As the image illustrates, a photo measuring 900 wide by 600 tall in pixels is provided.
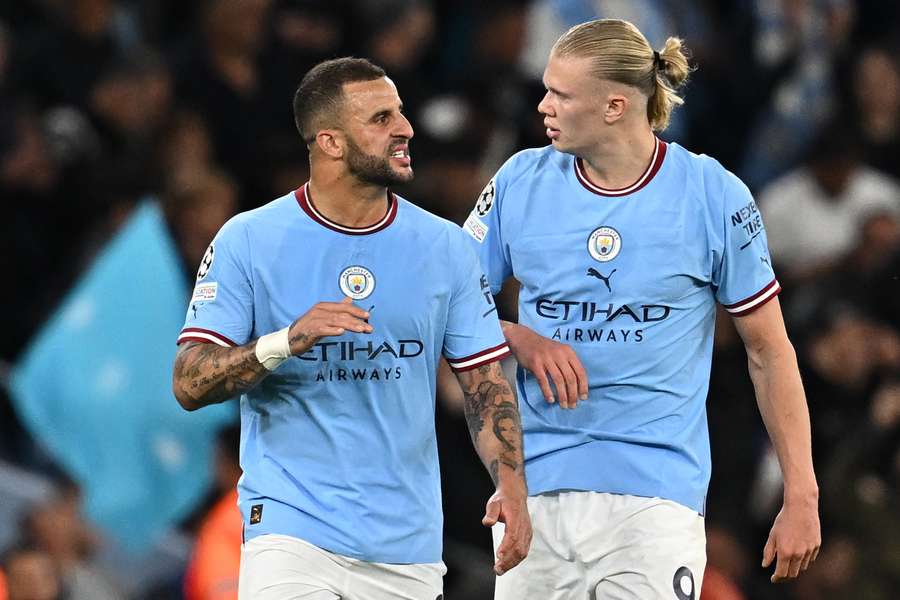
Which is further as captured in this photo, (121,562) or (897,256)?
(897,256)

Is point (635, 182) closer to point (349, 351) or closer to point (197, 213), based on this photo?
point (349, 351)

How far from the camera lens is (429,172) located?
9.97 meters

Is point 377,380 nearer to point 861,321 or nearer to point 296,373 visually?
point 296,373

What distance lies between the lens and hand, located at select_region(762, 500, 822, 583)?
216 inches

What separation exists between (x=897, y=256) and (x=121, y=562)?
4.54 m

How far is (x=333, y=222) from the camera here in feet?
18.2

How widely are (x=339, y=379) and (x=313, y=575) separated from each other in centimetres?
58

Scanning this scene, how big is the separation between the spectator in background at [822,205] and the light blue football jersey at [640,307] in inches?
190

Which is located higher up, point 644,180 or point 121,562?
point 644,180

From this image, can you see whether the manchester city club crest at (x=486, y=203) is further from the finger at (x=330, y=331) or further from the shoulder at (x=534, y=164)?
the finger at (x=330, y=331)

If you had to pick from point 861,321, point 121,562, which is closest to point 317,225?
point 121,562

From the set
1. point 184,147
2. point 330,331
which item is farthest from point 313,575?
point 184,147

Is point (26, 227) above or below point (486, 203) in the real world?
above

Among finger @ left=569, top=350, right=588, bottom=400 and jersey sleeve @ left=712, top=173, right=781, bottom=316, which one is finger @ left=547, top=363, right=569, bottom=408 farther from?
jersey sleeve @ left=712, top=173, right=781, bottom=316
